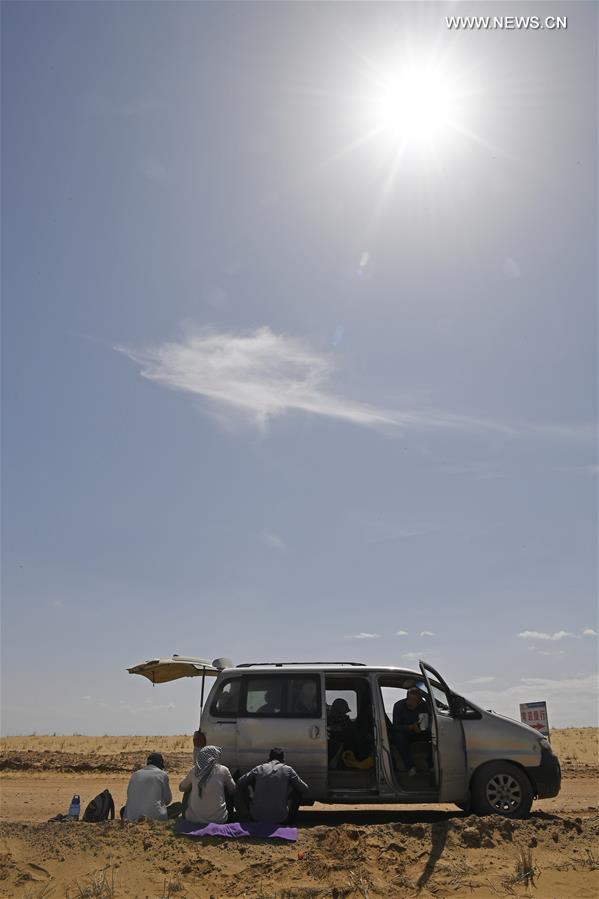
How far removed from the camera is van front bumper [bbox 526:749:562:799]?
9.96m

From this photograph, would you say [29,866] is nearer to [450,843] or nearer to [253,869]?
[253,869]

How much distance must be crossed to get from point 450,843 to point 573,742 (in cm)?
2620

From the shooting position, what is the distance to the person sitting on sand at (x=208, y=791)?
898 centimetres

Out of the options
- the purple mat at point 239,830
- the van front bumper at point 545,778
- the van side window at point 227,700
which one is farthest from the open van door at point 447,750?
the van side window at point 227,700

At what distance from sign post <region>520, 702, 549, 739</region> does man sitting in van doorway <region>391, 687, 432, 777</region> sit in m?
6.90

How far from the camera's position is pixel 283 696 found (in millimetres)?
10609

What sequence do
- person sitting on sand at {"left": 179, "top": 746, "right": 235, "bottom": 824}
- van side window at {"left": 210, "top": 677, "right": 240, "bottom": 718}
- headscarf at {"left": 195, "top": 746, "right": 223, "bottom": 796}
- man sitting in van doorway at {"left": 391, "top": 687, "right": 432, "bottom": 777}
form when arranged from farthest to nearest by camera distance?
1. van side window at {"left": 210, "top": 677, "right": 240, "bottom": 718}
2. man sitting in van doorway at {"left": 391, "top": 687, "right": 432, "bottom": 777}
3. headscarf at {"left": 195, "top": 746, "right": 223, "bottom": 796}
4. person sitting on sand at {"left": 179, "top": 746, "right": 235, "bottom": 824}

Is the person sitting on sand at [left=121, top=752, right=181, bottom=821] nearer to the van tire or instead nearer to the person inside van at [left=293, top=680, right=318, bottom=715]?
the person inside van at [left=293, top=680, right=318, bottom=715]

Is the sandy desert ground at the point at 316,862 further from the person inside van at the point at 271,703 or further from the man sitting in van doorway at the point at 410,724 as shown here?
the person inside van at the point at 271,703

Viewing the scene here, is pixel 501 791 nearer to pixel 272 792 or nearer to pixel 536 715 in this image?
pixel 272 792

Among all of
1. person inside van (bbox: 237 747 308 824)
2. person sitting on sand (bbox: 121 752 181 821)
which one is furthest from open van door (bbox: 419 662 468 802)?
person sitting on sand (bbox: 121 752 181 821)

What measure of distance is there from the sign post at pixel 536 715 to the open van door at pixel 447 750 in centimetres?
713

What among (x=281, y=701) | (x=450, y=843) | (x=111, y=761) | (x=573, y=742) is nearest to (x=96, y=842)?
(x=281, y=701)

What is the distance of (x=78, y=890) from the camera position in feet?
23.7
